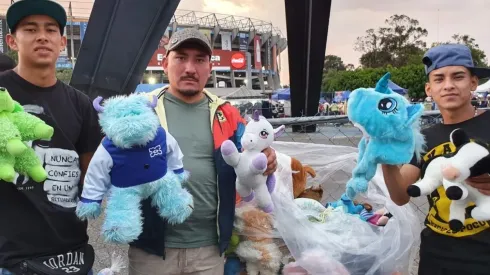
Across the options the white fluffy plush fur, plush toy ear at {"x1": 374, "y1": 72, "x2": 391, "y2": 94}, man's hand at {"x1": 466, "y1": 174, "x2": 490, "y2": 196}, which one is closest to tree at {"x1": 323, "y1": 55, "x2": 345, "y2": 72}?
the white fluffy plush fur

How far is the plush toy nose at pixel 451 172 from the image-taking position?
1596mm

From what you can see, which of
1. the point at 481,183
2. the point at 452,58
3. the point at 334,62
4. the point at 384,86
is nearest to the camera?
the point at 481,183

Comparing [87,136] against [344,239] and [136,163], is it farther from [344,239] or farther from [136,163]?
[344,239]

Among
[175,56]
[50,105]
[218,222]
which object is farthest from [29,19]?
[218,222]

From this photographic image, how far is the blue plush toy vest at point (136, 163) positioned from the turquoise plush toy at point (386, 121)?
2.62ft

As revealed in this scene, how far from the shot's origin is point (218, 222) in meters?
2.15

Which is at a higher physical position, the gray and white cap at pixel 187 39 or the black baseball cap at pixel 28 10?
the black baseball cap at pixel 28 10

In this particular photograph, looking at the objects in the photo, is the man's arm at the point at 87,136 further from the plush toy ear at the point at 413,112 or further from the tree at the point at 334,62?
the tree at the point at 334,62

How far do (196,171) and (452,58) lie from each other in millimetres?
1229

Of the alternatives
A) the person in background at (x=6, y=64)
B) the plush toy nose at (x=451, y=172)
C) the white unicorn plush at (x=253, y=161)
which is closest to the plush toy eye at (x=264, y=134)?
the white unicorn plush at (x=253, y=161)

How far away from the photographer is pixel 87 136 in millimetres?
1976

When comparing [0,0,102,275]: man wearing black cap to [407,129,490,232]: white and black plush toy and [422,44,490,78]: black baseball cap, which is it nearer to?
[407,129,490,232]: white and black plush toy

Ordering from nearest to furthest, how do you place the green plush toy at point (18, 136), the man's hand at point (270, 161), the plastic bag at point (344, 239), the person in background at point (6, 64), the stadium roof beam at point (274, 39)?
1. the green plush toy at point (18, 136)
2. the man's hand at point (270, 161)
3. the plastic bag at point (344, 239)
4. the person in background at point (6, 64)
5. the stadium roof beam at point (274, 39)

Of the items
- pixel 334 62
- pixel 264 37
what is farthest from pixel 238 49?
pixel 334 62
